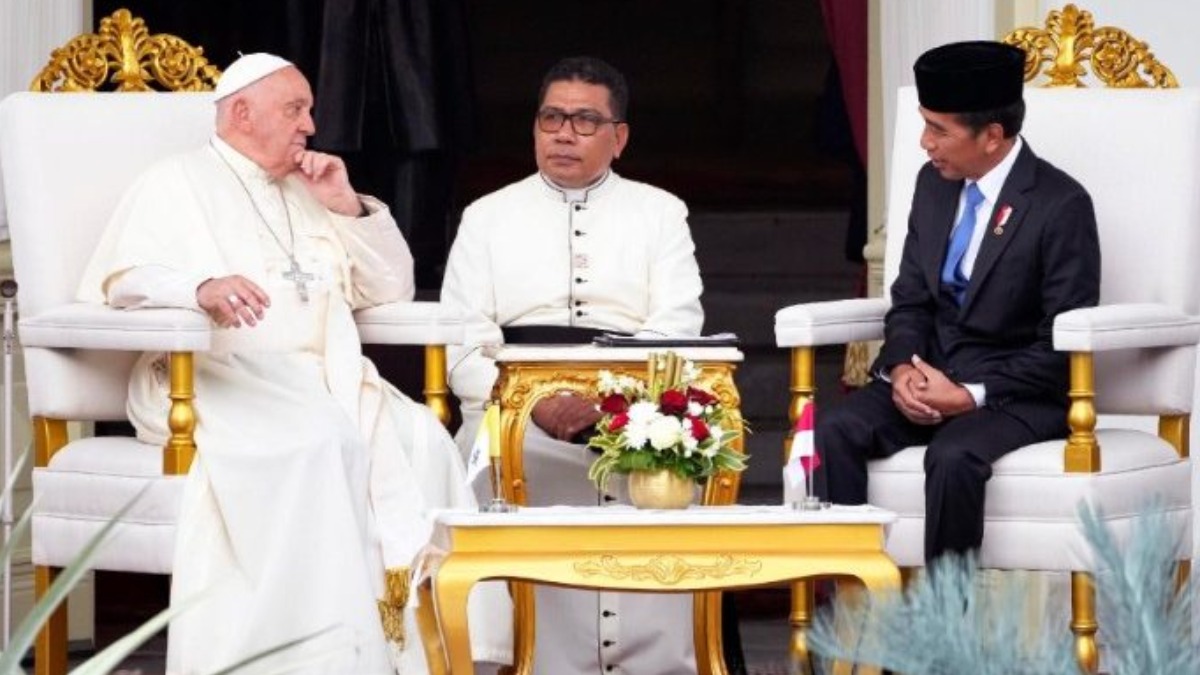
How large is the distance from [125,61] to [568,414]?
4.56ft

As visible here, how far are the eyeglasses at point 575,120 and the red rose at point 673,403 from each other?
119 centimetres

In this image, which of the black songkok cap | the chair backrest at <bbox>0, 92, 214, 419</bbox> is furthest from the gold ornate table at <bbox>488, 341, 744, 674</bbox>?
the chair backrest at <bbox>0, 92, 214, 419</bbox>

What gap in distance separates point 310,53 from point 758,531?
15.5 ft

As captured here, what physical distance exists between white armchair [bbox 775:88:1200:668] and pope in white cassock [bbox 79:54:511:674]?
85cm

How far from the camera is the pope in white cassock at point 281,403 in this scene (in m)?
4.29

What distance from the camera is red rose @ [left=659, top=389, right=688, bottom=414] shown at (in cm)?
395

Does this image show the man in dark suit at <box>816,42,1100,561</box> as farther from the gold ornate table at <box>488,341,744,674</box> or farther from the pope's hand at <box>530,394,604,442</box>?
the pope's hand at <box>530,394,604,442</box>

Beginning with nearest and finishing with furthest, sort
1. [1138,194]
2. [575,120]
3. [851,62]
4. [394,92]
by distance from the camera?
1. [1138,194]
2. [575,120]
3. [851,62]
4. [394,92]

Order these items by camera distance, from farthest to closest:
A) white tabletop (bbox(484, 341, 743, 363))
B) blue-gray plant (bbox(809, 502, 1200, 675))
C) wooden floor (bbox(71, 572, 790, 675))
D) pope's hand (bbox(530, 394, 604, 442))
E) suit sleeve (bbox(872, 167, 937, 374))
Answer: wooden floor (bbox(71, 572, 790, 675)) < suit sleeve (bbox(872, 167, 937, 374)) < pope's hand (bbox(530, 394, 604, 442)) < white tabletop (bbox(484, 341, 743, 363)) < blue-gray plant (bbox(809, 502, 1200, 675))

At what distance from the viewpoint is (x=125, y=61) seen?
16.9 ft

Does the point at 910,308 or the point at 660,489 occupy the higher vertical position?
the point at 910,308

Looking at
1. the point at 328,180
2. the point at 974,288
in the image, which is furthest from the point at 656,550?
the point at 328,180

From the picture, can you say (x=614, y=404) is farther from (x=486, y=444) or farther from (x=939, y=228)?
(x=939, y=228)

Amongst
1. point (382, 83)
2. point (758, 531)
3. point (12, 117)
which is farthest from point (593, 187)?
point (382, 83)
